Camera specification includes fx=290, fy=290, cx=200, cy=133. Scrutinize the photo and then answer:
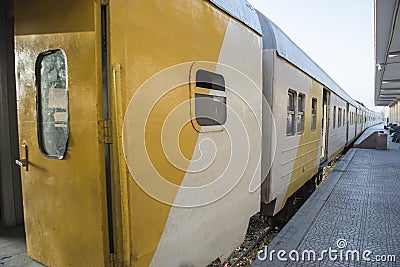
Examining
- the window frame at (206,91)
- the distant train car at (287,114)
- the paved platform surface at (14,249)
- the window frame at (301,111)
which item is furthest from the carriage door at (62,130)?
the window frame at (301,111)

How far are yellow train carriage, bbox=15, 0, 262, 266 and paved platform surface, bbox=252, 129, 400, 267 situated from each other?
1.50 meters

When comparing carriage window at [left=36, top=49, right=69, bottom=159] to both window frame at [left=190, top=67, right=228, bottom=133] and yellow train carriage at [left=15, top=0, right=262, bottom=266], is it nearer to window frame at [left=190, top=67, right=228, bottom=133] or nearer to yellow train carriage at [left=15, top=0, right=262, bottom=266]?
yellow train carriage at [left=15, top=0, right=262, bottom=266]

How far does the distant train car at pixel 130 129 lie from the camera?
1.77 metres

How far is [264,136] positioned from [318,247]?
1.59 m

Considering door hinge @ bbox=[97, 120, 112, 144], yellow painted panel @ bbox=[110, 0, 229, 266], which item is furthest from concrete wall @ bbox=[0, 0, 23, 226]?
yellow painted panel @ bbox=[110, 0, 229, 266]

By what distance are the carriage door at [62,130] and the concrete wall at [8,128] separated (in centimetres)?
98

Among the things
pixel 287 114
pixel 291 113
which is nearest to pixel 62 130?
pixel 287 114

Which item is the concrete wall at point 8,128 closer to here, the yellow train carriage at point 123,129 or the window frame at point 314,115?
the yellow train carriage at point 123,129

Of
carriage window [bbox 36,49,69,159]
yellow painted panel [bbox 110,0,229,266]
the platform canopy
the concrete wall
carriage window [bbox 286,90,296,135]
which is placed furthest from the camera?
the platform canopy

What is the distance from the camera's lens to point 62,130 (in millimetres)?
2016

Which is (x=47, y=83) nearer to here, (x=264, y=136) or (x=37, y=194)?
(x=37, y=194)

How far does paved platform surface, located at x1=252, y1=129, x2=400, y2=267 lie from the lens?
137 inches

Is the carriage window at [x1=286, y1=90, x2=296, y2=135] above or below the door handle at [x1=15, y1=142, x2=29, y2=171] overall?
above

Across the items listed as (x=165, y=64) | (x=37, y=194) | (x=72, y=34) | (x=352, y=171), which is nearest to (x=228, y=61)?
(x=165, y=64)
